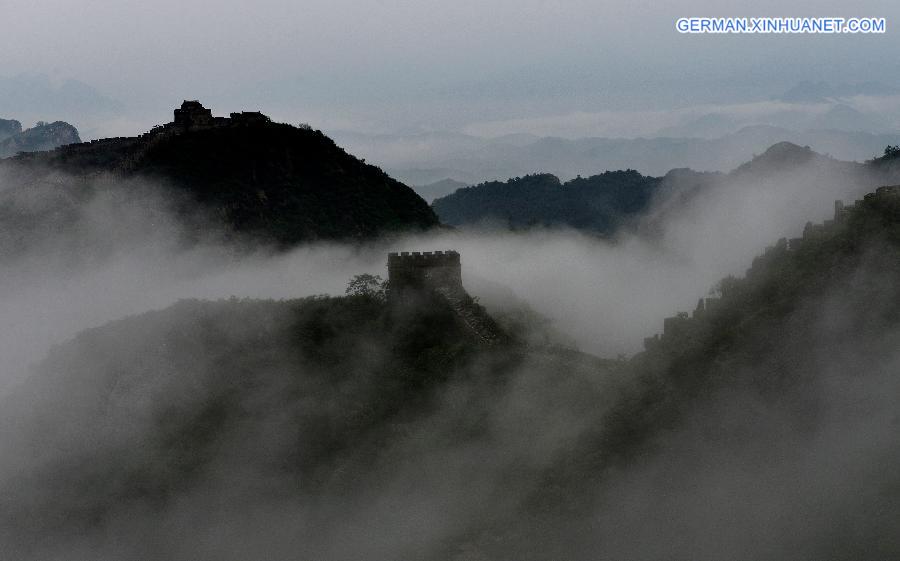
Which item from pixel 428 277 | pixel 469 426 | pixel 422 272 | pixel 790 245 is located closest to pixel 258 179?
pixel 422 272

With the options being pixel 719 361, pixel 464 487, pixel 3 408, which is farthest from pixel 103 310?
pixel 719 361

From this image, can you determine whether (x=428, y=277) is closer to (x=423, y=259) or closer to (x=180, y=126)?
(x=423, y=259)

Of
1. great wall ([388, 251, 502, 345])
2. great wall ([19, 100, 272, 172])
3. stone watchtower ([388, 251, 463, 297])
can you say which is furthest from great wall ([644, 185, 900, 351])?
great wall ([19, 100, 272, 172])

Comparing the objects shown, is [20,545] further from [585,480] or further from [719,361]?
[719,361]

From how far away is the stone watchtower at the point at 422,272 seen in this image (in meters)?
55.5

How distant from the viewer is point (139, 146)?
15362cm

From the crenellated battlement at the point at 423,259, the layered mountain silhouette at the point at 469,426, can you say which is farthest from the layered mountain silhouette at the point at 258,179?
the layered mountain silhouette at the point at 469,426

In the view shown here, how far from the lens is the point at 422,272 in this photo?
183 ft

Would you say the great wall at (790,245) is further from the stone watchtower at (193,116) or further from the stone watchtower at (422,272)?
the stone watchtower at (193,116)

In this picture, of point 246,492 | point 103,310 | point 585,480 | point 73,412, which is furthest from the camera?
point 103,310

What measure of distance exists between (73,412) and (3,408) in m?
6.78

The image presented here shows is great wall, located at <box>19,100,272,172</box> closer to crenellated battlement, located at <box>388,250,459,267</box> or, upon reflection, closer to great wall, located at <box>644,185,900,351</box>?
crenellated battlement, located at <box>388,250,459,267</box>

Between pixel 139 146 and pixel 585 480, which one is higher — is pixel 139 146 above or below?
above

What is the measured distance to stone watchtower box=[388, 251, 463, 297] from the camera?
55500mm
